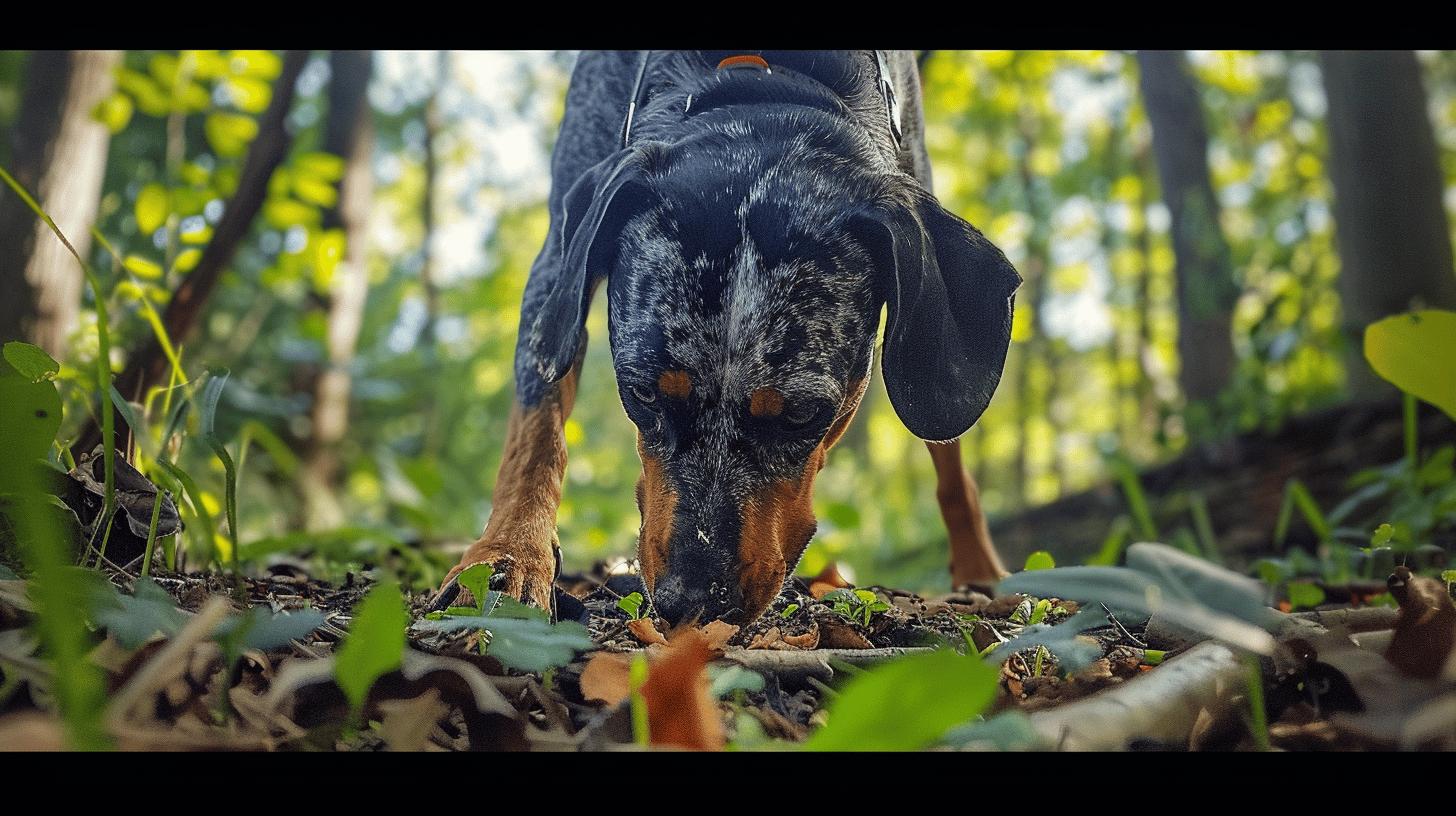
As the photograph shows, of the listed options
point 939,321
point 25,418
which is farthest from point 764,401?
point 25,418

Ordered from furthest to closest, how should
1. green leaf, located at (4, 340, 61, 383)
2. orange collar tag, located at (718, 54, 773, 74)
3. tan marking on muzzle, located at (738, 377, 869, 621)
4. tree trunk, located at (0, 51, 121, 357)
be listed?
tree trunk, located at (0, 51, 121, 357) → orange collar tag, located at (718, 54, 773, 74) → tan marking on muzzle, located at (738, 377, 869, 621) → green leaf, located at (4, 340, 61, 383)

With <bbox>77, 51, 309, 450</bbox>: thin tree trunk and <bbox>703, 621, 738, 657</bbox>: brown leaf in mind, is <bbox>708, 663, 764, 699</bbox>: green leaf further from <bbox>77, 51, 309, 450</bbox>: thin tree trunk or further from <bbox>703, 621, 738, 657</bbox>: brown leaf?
<bbox>77, 51, 309, 450</bbox>: thin tree trunk

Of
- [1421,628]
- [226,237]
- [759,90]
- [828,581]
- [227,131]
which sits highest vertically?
[227,131]

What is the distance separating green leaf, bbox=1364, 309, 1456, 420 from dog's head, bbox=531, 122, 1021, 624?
0.77 metres

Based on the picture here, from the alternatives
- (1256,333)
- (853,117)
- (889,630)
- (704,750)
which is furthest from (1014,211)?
(704,750)

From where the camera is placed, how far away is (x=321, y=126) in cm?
816

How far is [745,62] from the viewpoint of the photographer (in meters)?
2.77

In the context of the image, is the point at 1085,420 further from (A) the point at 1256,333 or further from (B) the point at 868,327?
(B) the point at 868,327

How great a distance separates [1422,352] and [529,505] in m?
1.78

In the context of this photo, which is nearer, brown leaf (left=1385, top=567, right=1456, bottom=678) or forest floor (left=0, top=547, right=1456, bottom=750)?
forest floor (left=0, top=547, right=1456, bottom=750)

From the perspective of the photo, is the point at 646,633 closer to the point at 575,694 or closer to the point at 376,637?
the point at 575,694

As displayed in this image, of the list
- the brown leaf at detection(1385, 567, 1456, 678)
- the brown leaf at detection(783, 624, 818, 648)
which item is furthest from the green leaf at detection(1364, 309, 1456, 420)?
the brown leaf at detection(783, 624, 818, 648)

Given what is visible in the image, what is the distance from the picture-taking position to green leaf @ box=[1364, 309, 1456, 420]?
1.70 meters

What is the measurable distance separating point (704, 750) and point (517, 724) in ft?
0.89
